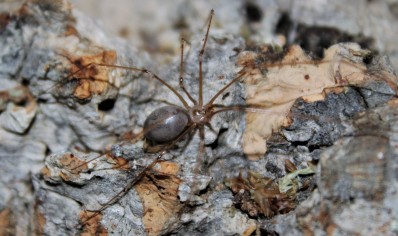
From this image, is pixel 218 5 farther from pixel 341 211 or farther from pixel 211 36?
pixel 341 211

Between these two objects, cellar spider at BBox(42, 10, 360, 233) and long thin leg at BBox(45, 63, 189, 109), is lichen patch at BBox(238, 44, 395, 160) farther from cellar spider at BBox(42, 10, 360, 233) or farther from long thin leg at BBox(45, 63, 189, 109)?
long thin leg at BBox(45, 63, 189, 109)

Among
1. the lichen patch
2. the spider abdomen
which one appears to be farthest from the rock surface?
the spider abdomen

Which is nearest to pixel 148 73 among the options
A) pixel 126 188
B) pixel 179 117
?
pixel 179 117

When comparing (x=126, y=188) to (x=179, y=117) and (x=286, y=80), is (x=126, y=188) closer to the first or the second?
(x=179, y=117)

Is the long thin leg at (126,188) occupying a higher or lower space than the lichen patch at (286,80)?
lower

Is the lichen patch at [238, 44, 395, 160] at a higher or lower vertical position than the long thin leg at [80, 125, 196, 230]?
higher

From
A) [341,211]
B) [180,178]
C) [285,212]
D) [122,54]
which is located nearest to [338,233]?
[341,211]

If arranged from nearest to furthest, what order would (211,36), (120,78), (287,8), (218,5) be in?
1. (120,78)
2. (211,36)
3. (287,8)
4. (218,5)

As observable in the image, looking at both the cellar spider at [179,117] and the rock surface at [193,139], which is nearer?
the rock surface at [193,139]

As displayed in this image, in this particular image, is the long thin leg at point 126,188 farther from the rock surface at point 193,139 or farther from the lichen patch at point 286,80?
the lichen patch at point 286,80

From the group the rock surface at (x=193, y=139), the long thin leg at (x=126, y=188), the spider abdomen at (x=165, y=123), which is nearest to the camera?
the rock surface at (x=193, y=139)

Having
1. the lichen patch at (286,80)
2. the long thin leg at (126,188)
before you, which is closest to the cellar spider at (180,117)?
the long thin leg at (126,188)
